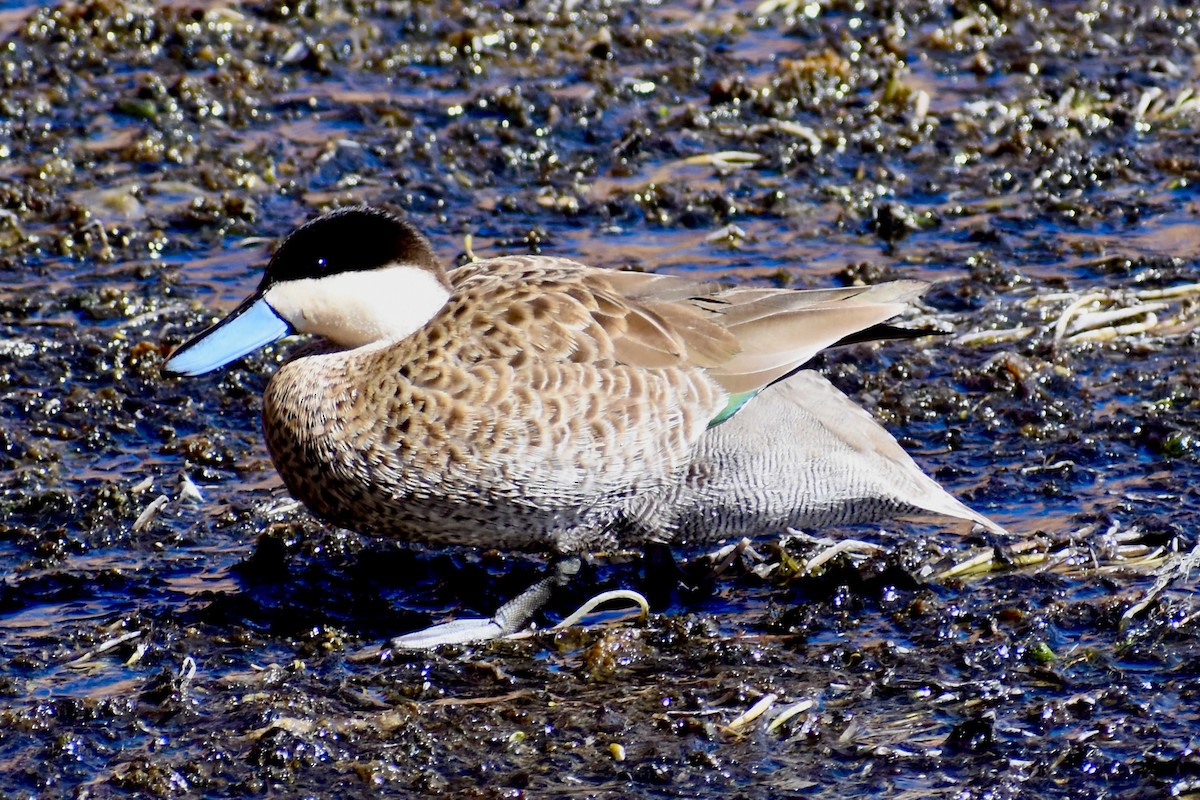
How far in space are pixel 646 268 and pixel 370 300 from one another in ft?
A: 7.56

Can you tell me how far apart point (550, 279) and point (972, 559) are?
4.81 feet

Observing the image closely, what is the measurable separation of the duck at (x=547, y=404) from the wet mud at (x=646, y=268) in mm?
297

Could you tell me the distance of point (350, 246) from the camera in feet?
15.5

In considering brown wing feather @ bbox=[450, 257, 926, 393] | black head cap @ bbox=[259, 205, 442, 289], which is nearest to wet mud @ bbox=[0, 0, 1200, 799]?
brown wing feather @ bbox=[450, 257, 926, 393]

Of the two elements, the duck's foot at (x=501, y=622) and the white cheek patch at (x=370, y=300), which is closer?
the duck's foot at (x=501, y=622)

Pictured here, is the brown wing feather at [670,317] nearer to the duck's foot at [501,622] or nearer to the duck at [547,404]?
the duck at [547,404]

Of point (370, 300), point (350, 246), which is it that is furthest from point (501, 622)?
point (350, 246)

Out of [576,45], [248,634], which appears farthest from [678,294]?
[576,45]

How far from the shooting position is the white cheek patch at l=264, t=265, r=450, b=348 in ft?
15.5

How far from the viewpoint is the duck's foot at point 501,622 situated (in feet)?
15.0

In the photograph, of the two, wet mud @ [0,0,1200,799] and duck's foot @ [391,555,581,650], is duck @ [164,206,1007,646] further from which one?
wet mud @ [0,0,1200,799]

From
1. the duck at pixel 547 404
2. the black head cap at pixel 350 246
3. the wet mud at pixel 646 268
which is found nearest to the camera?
the wet mud at pixel 646 268

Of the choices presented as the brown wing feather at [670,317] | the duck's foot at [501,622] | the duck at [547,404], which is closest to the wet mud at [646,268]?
the duck's foot at [501,622]

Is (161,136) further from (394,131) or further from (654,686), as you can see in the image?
(654,686)
